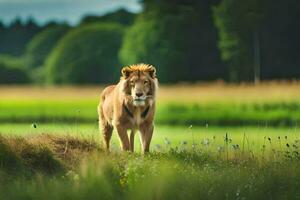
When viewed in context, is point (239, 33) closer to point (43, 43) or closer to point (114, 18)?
point (114, 18)

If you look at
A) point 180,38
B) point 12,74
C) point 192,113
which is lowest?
→ point 192,113

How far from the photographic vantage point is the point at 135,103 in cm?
1035

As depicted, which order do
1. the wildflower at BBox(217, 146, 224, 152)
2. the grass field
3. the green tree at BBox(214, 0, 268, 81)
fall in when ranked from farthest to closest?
the green tree at BBox(214, 0, 268, 81) → the grass field → the wildflower at BBox(217, 146, 224, 152)

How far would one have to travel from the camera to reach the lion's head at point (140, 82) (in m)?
10.3

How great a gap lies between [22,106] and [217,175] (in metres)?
18.0

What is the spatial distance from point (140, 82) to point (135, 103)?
0.89ft

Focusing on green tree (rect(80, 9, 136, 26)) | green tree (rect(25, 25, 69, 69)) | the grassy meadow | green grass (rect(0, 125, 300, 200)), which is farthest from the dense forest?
green grass (rect(0, 125, 300, 200))

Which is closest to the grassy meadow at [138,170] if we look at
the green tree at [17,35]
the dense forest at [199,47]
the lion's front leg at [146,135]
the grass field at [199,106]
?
the lion's front leg at [146,135]

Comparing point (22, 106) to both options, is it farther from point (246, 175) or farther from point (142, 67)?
point (246, 175)

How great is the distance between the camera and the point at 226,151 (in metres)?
10.2

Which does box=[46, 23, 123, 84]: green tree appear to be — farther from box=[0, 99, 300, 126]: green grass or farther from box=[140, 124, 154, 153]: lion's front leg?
box=[140, 124, 154, 153]: lion's front leg

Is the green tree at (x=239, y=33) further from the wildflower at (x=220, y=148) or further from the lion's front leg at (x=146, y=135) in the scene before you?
the wildflower at (x=220, y=148)

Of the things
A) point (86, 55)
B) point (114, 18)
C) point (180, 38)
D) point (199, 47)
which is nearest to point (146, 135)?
point (180, 38)

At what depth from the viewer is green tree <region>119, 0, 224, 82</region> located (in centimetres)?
4194
